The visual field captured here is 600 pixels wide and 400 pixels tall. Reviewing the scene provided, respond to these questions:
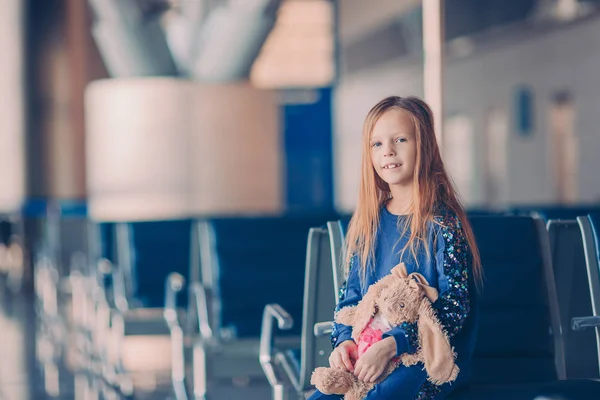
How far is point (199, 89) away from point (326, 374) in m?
4.39

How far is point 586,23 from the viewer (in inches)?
533

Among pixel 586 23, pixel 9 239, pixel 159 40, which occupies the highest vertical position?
pixel 586 23

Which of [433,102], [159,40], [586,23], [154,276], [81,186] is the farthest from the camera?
[81,186]

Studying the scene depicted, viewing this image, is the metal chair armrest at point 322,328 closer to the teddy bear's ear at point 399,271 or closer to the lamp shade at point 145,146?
the teddy bear's ear at point 399,271

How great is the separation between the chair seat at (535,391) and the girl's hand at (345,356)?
0.28 m

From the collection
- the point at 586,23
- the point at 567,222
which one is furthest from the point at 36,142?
the point at 567,222

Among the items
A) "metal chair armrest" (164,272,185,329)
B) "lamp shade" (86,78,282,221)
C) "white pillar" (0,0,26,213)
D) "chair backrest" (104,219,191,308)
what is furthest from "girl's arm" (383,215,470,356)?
"white pillar" (0,0,26,213)

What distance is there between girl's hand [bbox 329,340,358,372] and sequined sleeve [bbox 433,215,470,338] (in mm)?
197

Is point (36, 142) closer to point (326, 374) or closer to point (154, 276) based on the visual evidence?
point (154, 276)

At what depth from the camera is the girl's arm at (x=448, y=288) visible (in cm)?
203

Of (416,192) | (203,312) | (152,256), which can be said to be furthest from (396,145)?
(152,256)

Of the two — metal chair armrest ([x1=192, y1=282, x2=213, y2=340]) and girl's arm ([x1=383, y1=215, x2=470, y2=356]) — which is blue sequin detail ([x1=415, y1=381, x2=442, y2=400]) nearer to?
girl's arm ([x1=383, y1=215, x2=470, y2=356])

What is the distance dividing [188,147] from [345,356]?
433cm

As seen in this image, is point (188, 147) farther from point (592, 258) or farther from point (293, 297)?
point (592, 258)
